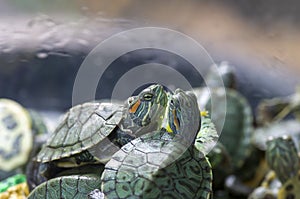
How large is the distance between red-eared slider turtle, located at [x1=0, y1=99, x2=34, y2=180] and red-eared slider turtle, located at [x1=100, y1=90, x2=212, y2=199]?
534 mm

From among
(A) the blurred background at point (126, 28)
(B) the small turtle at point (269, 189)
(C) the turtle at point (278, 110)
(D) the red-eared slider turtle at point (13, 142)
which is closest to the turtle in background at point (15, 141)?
(D) the red-eared slider turtle at point (13, 142)

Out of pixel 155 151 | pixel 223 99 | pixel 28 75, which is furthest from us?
pixel 28 75

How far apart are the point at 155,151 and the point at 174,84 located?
407 mm

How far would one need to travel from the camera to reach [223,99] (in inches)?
56.2

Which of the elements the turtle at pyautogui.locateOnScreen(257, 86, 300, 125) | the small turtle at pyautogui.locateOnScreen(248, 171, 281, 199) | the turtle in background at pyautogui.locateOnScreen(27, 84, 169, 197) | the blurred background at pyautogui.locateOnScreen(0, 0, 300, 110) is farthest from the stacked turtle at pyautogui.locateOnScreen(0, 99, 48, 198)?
the turtle at pyautogui.locateOnScreen(257, 86, 300, 125)

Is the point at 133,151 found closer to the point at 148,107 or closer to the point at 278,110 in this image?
Answer: the point at 148,107

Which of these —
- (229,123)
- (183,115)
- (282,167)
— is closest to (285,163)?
(282,167)

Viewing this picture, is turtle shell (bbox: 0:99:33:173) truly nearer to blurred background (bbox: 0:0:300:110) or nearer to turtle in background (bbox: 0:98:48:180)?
turtle in background (bbox: 0:98:48:180)

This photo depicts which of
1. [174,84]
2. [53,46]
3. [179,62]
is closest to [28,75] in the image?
[53,46]

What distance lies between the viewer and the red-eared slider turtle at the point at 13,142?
4.20 ft

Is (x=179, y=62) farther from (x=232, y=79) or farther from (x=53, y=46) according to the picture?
(x=53, y=46)

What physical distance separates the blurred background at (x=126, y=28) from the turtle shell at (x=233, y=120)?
4.7 inches

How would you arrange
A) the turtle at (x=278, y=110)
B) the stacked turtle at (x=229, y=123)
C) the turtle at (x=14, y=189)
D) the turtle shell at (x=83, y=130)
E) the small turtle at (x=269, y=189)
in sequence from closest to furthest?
1. the turtle shell at (x=83, y=130)
2. the turtle at (x=14, y=189)
3. the small turtle at (x=269, y=189)
4. the stacked turtle at (x=229, y=123)
5. the turtle at (x=278, y=110)

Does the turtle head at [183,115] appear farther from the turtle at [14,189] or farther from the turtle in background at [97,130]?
the turtle at [14,189]
